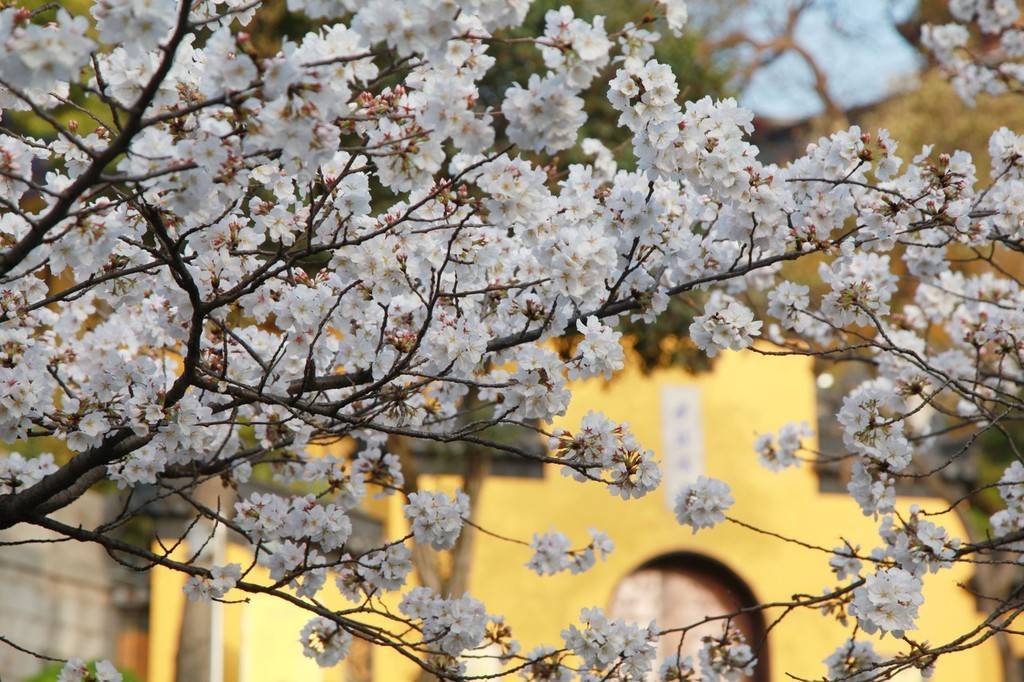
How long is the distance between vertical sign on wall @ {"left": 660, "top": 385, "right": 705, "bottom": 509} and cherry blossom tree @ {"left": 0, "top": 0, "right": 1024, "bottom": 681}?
6.99m

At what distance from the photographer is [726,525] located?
12.1 meters

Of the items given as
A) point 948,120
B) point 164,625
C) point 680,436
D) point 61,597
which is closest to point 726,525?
point 680,436

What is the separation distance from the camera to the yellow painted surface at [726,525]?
37.0 ft

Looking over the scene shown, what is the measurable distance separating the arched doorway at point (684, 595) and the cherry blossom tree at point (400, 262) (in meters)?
7.36

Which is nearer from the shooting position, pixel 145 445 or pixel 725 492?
pixel 145 445

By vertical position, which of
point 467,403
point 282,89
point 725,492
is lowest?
point 725,492

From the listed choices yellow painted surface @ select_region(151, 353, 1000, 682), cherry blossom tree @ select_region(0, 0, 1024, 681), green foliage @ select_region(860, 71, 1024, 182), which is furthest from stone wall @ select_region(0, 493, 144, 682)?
green foliage @ select_region(860, 71, 1024, 182)

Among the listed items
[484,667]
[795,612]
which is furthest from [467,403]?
[795,612]

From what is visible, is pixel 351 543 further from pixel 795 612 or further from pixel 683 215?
pixel 683 215

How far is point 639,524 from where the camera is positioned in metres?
11.8

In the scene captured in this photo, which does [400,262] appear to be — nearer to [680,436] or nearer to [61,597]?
[61,597]

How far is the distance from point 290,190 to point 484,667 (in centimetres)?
748

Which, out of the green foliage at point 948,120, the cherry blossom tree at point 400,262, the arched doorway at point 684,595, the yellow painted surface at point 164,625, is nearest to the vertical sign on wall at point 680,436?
the arched doorway at point 684,595

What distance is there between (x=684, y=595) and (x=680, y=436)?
1.51 metres
